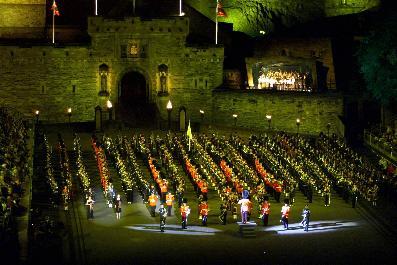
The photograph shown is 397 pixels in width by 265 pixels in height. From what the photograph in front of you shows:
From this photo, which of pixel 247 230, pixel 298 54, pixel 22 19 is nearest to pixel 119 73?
pixel 22 19

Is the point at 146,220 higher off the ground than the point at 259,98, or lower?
lower

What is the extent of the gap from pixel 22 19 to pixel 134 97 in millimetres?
10117

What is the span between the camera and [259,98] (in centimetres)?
6319

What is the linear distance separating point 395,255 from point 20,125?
2633 cm

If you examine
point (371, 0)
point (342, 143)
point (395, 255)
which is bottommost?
point (395, 255)

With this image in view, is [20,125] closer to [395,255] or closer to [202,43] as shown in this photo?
[202,43]

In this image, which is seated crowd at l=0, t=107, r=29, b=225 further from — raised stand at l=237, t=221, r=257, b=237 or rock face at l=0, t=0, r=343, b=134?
raised stand at l=237, t=221, r=257, b=237

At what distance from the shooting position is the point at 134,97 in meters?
68.1

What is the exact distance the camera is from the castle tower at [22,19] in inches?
2704

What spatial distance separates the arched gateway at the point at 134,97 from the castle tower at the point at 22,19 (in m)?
7.33

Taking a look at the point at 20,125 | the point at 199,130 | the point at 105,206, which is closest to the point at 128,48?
the point at 199,130

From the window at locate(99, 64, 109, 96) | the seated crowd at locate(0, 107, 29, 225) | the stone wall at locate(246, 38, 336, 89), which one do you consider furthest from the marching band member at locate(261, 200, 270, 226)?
the window at locate(99, 64, 109, 96)

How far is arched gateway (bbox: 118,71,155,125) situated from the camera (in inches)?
2555

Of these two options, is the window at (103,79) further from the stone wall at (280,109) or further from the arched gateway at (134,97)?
the stone wall at (280,109)
